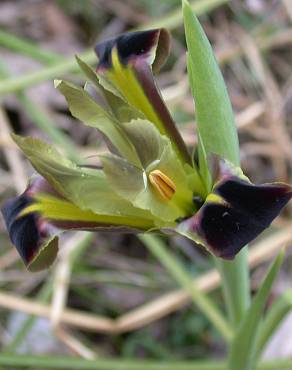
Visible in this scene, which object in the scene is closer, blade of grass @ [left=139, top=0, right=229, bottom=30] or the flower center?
the flower center

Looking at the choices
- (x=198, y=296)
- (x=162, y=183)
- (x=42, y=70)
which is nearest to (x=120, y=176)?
(x=162, y=183)

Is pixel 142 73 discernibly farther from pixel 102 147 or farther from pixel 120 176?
pixel 102 147

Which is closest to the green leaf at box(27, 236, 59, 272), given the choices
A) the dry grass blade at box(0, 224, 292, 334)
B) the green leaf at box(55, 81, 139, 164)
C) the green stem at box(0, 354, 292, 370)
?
the green leaf at box(55, 81, 139, 164)

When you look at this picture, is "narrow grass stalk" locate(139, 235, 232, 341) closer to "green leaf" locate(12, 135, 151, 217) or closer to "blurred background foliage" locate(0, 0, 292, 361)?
"blurred background foliage" locate(0, 0, 292, 361)

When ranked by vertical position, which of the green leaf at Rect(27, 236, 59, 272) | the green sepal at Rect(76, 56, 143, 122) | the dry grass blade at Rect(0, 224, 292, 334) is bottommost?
the dry grass blade at Rect(0, 224, 292, 334)

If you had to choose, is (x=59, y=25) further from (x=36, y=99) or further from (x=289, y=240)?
(x=289, y=240)
